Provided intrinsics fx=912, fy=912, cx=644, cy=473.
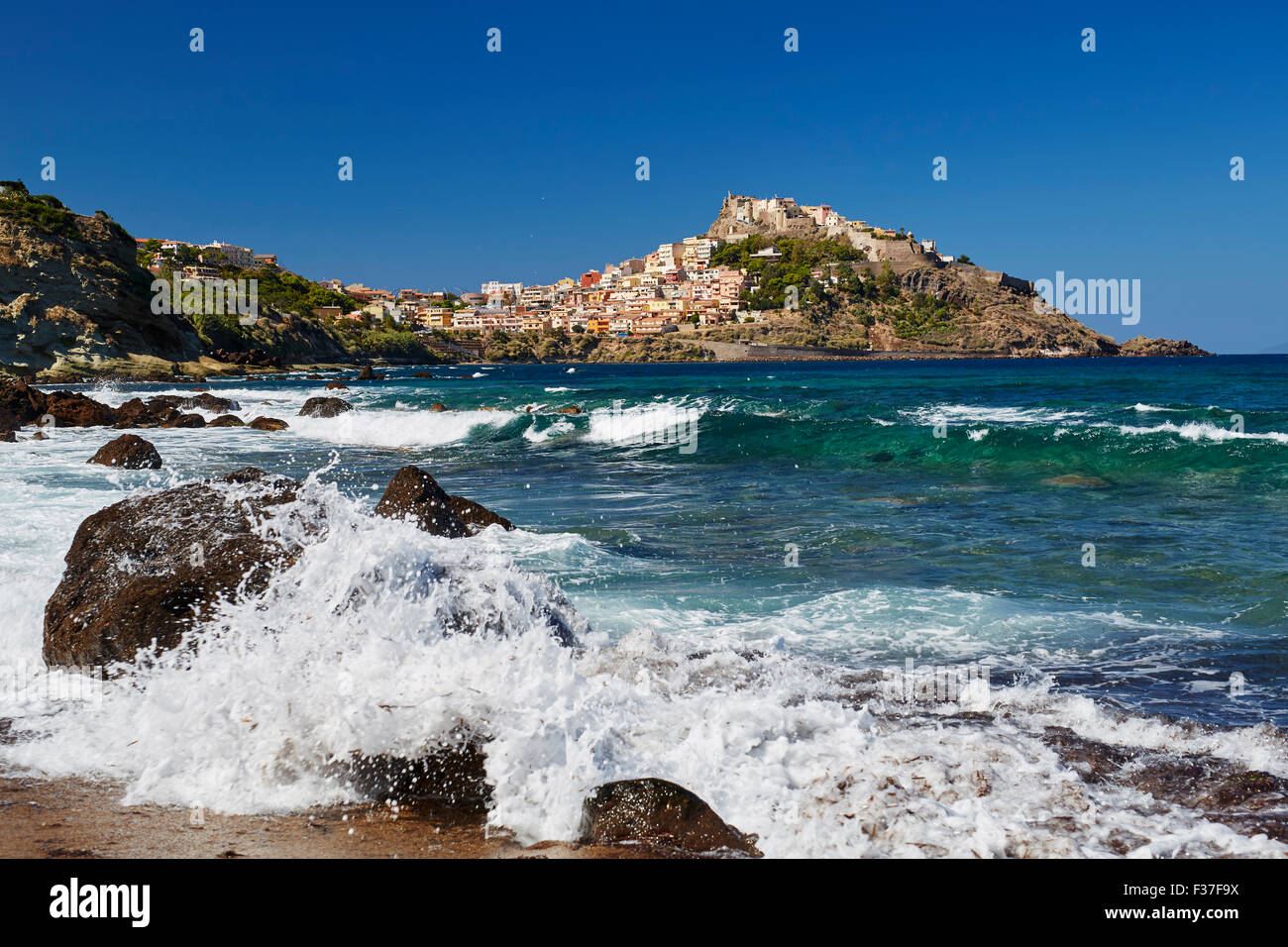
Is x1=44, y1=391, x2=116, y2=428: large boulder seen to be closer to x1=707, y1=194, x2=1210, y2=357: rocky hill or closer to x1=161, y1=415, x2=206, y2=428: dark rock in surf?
x1=161, y1=415, x2=206, y2=428: dark rock in surf

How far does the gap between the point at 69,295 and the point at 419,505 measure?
228 ft

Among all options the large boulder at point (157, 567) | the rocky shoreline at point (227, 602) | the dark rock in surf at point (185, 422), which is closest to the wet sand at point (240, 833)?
the rocky shoreline at point (227, 602)

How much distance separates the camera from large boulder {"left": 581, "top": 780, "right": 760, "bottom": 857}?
376cm

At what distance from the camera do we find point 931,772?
14.6 ft

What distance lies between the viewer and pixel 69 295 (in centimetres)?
6525

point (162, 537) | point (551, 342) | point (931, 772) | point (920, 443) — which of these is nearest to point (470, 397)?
point (920, 443)

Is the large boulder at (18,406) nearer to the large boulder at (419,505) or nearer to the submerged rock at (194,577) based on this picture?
the large boulder at (419,505)

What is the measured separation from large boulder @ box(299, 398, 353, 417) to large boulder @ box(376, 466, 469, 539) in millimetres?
24391

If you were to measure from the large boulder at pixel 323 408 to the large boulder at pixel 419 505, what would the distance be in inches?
960

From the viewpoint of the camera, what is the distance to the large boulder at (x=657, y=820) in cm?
376

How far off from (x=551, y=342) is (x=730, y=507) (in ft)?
508
